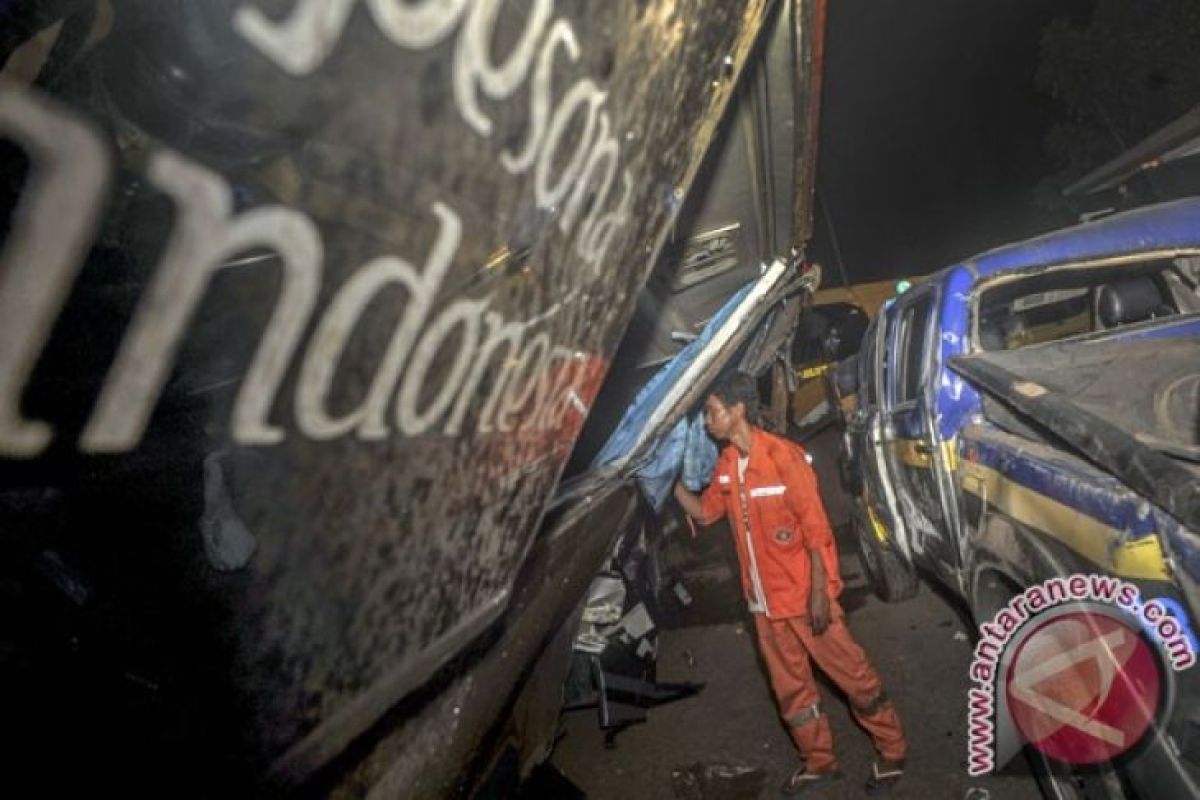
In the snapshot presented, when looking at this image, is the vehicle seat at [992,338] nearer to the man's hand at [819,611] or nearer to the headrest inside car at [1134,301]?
the headrest inside car at [1134,301]

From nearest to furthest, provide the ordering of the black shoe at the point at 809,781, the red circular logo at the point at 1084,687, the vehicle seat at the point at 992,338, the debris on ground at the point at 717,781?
the red circular logo at the point at 1084,687
the black shoe at the point at 809,781
the debris on ground at the point at 717,781
the vehicle seat at the point at 992,338

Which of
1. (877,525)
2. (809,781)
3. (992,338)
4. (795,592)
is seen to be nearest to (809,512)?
(795,592)

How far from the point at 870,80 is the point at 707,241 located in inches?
1186

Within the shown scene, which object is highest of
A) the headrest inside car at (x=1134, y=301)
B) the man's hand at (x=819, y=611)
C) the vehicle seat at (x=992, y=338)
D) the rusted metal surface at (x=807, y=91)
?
the rusted metal surface at (x=807, y=91)

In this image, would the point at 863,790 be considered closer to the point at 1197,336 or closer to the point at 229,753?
the point at 1197,336

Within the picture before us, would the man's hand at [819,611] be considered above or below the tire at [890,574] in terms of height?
above

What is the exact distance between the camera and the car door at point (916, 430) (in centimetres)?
345

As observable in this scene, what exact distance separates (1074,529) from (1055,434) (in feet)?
1.45

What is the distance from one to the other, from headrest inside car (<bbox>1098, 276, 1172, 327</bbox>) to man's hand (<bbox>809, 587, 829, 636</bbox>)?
7.85 feet

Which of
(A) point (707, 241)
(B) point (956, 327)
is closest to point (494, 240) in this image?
(A) point (707, 241)

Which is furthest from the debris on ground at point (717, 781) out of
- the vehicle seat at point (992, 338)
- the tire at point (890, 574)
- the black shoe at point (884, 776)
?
the vehicle seat at point (992, 338)

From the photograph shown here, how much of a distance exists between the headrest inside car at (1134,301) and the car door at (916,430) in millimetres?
985

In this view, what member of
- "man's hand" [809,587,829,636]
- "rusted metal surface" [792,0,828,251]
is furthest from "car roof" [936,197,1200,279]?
"man's hand" [809,587,829,636]

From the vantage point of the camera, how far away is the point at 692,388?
3230 mm
